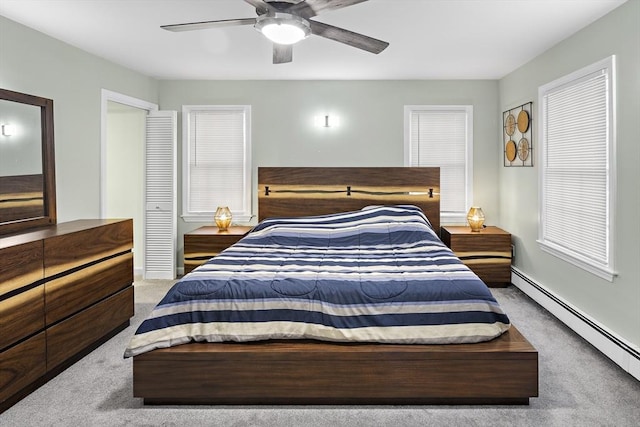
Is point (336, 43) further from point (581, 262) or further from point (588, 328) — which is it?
point (588, 328)

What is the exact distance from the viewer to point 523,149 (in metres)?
4.73

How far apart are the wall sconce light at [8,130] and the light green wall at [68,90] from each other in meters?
0.29

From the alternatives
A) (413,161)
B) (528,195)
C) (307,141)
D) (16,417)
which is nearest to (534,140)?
(528,195)

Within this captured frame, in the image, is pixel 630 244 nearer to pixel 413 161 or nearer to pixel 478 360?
pixel 478 360

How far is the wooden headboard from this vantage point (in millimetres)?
5109

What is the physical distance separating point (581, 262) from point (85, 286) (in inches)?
144

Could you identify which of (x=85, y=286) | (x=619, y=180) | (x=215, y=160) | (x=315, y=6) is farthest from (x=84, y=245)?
(x=619, y=180)

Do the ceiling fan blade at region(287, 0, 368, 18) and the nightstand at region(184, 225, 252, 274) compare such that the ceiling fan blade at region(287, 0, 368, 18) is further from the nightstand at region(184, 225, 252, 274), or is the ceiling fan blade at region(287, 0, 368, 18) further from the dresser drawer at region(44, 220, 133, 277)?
the nightstand at region(184, 225, 252, 274)

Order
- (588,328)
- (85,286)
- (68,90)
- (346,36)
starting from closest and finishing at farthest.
Answer: (346,36) < (85,286) < (588,328) < (68,90)

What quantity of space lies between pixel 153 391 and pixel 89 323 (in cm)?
109

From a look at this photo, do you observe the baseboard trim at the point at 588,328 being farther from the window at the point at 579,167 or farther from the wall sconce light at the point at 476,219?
the wall sconce light at the point at 476,219

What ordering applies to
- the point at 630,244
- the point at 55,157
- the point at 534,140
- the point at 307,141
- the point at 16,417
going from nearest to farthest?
the point at 16,417 < the point at 630,244 < the point at 55,157 < the point at 534,140 < the point at 307,141

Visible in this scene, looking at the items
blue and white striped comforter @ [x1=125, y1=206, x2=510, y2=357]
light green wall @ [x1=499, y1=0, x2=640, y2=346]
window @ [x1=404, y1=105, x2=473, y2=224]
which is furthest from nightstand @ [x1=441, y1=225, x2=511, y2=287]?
blue and white striped comforter @ [x1=125, y1=206, x2=510, y2=357]

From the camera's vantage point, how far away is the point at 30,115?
337 centimetres
